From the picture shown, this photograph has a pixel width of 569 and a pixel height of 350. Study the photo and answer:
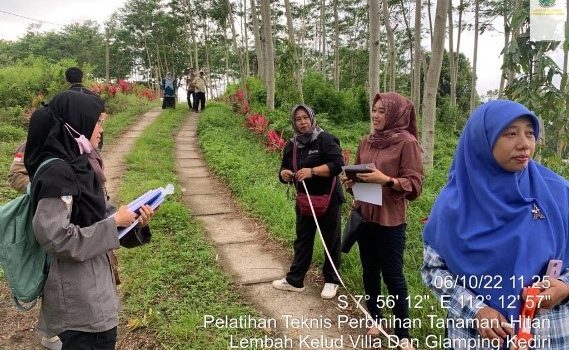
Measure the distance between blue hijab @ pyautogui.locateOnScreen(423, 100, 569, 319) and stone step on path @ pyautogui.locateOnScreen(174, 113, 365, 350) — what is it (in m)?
1.58

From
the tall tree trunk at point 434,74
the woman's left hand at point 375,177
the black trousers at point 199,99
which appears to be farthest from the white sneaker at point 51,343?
the black trousers at point 199,99

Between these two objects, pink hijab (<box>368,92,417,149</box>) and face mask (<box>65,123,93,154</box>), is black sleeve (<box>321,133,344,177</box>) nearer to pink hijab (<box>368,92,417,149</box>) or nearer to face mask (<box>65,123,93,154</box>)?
pink hijab (<box>368,92,417,149</box>)

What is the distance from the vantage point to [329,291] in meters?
3.45

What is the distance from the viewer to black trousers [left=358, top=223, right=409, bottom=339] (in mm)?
2711

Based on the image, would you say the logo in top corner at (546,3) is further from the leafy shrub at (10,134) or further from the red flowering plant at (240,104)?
the leafy shrub at (10,134)

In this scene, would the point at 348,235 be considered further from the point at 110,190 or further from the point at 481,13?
the point at 481,13

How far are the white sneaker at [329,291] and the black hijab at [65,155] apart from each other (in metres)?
2.11

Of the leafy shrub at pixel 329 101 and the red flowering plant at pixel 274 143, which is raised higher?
the leafy shrub at pixel 329 101

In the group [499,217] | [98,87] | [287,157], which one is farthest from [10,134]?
[499,217]

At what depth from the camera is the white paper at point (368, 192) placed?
2.66 metres

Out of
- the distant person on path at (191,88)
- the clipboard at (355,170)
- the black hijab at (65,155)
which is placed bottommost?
the clipboard at (355,170)

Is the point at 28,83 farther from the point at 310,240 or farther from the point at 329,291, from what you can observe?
the point at 329,291

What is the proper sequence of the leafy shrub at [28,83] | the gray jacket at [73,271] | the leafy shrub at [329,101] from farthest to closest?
the leafy shrub at [329,101], the leafy shrub at [28,83], the gray jacket at [73,271]

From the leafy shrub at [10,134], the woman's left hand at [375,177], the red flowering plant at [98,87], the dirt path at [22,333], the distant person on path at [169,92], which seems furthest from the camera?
the distant person on path at [169,92]
